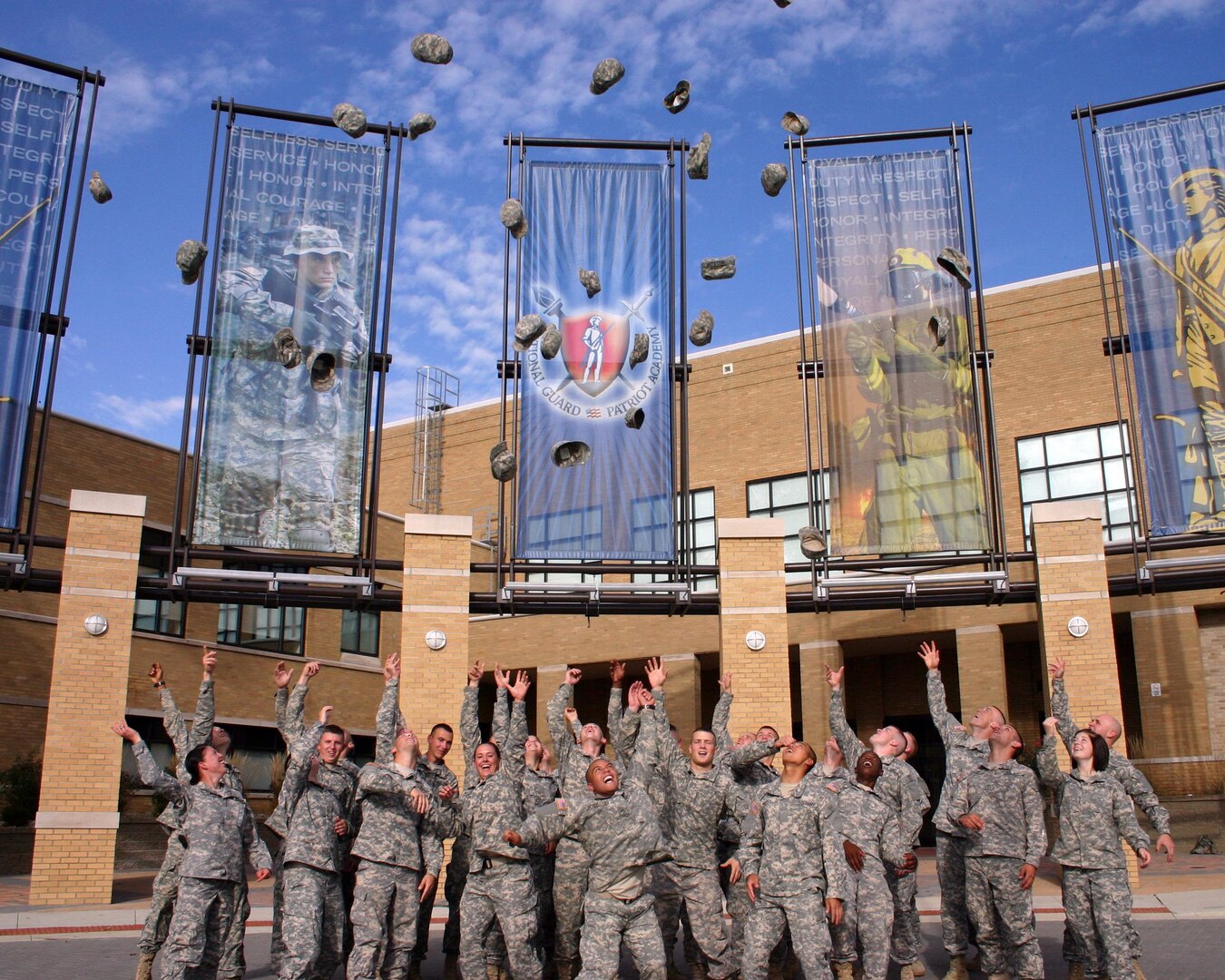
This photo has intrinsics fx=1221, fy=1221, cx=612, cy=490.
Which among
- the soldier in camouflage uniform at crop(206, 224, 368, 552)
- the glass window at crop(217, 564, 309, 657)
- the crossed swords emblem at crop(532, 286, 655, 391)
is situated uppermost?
the crossed swords emblem at crop(532, 286, 655, 391)

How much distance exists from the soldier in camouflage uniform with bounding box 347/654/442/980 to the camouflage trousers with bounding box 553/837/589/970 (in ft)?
3.10

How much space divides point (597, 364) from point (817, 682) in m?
12.7

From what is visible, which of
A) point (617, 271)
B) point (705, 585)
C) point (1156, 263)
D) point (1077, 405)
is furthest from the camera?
point (705, 585)

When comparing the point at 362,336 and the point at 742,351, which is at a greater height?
the point at 742,351

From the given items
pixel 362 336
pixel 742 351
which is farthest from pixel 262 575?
pixel 742 351

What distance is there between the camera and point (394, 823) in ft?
29.7

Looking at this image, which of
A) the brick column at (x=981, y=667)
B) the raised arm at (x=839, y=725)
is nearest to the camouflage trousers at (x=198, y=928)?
the raised arm at (x=839, y=725)

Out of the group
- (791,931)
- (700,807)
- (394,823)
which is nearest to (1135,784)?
(791,931)

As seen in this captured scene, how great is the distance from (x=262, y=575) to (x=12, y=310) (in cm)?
510

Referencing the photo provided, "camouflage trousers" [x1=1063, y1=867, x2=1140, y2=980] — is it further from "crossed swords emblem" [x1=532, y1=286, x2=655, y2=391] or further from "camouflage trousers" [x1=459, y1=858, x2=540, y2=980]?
"crossed swords emblem" [x1=532, y1=286, x2=655, y2=391]

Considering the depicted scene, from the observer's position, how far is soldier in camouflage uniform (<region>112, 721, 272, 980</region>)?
8555 mm

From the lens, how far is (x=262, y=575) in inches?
687

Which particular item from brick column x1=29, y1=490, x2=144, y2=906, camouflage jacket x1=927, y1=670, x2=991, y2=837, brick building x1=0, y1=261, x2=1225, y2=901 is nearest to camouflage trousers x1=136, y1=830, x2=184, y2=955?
camouflage jacket x1=927, y1=670, x2=991, y2=837

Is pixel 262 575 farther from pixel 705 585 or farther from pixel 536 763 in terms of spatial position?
pixel 705 585
